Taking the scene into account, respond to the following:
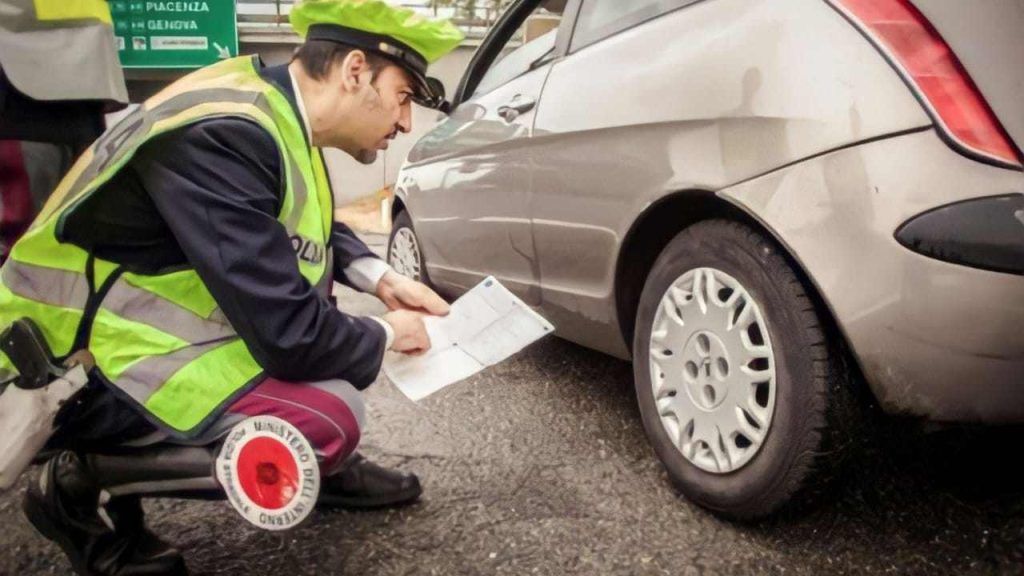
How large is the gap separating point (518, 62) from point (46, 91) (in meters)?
1.45

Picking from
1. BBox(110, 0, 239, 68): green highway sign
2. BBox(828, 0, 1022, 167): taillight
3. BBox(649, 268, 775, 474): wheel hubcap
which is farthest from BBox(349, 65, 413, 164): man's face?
BBox(110, 0, 239, 68): green highway sign

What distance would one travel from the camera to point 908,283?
1.33 meters

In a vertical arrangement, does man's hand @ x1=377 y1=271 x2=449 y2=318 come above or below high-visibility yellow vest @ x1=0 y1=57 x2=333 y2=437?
below

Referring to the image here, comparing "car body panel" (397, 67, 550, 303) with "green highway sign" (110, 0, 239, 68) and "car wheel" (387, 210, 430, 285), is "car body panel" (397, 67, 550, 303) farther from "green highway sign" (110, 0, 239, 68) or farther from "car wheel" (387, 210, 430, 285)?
"green highway sign" (110, 0, 239, 68)

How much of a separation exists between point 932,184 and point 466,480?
4.09 feet

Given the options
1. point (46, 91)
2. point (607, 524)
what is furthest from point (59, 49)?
point (607, 524)

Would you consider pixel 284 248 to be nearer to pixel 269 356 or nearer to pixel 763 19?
pixel 269 356

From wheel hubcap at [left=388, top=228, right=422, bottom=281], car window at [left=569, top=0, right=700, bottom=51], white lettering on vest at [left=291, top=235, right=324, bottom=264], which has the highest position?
car window at [left=569, top=0, right=700, bottom=51]

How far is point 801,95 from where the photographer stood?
4.78 feet

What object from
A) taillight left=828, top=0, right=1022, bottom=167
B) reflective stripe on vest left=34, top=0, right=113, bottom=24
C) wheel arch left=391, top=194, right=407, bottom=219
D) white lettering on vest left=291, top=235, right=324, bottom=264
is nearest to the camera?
taillight left=828, top=0, right=1022, bottom=167

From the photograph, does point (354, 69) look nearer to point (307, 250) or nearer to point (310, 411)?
point (307, 250)

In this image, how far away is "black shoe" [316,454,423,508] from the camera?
186 cm

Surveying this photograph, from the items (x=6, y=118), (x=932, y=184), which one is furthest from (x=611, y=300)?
(x=6, y=118)

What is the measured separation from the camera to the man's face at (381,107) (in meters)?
1.56
